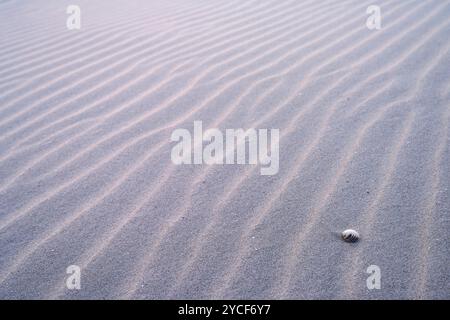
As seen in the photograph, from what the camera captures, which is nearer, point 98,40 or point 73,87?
point 73,87

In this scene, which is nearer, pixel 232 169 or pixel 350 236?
pixel 350 236

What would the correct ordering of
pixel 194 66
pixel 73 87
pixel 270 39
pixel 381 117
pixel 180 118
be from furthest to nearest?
pixel 270 39 < pixel 194 66 < pixel 73 87 < pixel 180 118 < pixel 381 117

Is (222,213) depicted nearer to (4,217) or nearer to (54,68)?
(4,217)

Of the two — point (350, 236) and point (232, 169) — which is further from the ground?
point (232, 169)

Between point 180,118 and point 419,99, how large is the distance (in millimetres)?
1569

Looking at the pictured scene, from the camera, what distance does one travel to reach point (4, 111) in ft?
8.59

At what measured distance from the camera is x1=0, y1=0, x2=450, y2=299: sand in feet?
4.87

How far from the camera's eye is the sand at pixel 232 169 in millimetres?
1484

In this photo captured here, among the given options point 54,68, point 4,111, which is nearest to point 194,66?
point 54,68

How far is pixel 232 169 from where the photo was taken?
200cm

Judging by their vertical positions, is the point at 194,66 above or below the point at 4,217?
above

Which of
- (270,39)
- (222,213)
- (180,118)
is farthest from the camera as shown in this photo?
(270,39)
